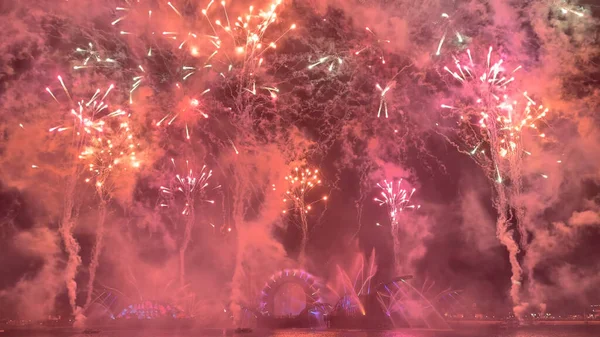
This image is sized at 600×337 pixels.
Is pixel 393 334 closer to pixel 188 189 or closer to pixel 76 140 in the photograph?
pixel 188 189

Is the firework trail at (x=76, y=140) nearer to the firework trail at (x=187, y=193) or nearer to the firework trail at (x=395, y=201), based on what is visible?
the firework trail at (x=187, y=193)

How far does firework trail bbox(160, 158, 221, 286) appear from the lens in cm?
3269

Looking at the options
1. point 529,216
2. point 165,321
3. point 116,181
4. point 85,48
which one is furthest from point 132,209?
point 529,216

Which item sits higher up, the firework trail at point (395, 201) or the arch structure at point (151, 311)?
the firework trail at point (395, 201)

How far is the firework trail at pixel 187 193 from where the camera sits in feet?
107

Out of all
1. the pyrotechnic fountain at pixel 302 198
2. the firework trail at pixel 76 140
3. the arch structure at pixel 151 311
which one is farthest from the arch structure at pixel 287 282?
the firework trail at pixel 76 140

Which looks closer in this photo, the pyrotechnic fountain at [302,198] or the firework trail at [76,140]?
the firework trail at [76,140]

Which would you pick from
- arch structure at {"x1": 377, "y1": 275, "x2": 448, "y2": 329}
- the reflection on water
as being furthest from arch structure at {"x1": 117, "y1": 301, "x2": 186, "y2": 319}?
arch structure at {"x1": 377, "y1": 275, "x2": 448, "y2": 329}

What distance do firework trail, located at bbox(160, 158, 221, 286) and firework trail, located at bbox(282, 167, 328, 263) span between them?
210 inches

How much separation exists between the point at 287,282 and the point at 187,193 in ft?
33.4

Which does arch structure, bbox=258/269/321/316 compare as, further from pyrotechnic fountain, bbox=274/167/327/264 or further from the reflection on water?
the reflection on water

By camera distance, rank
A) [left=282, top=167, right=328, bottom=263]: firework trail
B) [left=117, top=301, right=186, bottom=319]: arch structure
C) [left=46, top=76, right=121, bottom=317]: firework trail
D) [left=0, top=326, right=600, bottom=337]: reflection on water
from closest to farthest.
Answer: [left=0, top=326, right=600, bottom=337]: reflection on water, [left=46, top=76, right=121, bottom=317]: firework trail, [left=117, top=301, right=186, bottom=319]: arch structure, [left=282, top=167, right=328, bottom=263]: firework trail

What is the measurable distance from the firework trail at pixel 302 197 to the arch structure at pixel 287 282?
1848 millimetres

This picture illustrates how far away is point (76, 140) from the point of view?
31109 millimetres
